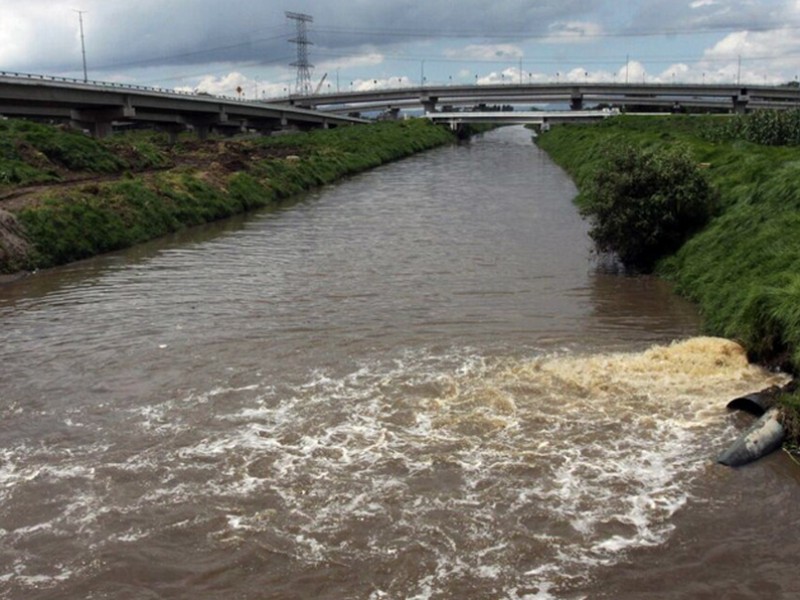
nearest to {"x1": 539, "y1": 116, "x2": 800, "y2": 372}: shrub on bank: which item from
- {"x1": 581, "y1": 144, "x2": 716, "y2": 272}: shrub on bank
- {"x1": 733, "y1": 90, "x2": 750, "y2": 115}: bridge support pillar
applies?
{"x1": 581, "y1": 144, "x2": 716, "y2": 272}: shrub on bank

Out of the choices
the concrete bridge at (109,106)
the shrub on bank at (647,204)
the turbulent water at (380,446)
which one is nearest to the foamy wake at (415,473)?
the turbulent water at (380,446)

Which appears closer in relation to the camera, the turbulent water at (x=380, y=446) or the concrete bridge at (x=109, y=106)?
the turbulent water at (x=380, y=446)

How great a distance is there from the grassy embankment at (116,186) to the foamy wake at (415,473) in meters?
15.6

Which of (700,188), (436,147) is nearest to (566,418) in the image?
(700,188)

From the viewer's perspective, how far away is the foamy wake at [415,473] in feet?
28.7

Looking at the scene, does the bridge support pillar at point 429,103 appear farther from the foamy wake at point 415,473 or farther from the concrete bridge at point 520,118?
the foamy wake at point 415,473

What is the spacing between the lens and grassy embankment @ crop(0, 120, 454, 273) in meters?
26.7

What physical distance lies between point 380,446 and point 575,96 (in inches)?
5259

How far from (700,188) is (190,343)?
51.1ft

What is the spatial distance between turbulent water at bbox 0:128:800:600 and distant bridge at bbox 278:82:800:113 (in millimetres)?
119823

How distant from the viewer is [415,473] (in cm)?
1059

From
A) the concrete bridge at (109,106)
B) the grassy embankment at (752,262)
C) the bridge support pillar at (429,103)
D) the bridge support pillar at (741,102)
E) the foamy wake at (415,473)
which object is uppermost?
the bridge support pillar at (429,103)

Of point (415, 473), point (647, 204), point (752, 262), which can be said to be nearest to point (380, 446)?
point (415, 473)

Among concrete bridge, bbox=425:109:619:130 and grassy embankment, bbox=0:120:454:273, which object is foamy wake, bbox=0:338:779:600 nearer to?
grassy embankment, bbox=0:120:454:273
